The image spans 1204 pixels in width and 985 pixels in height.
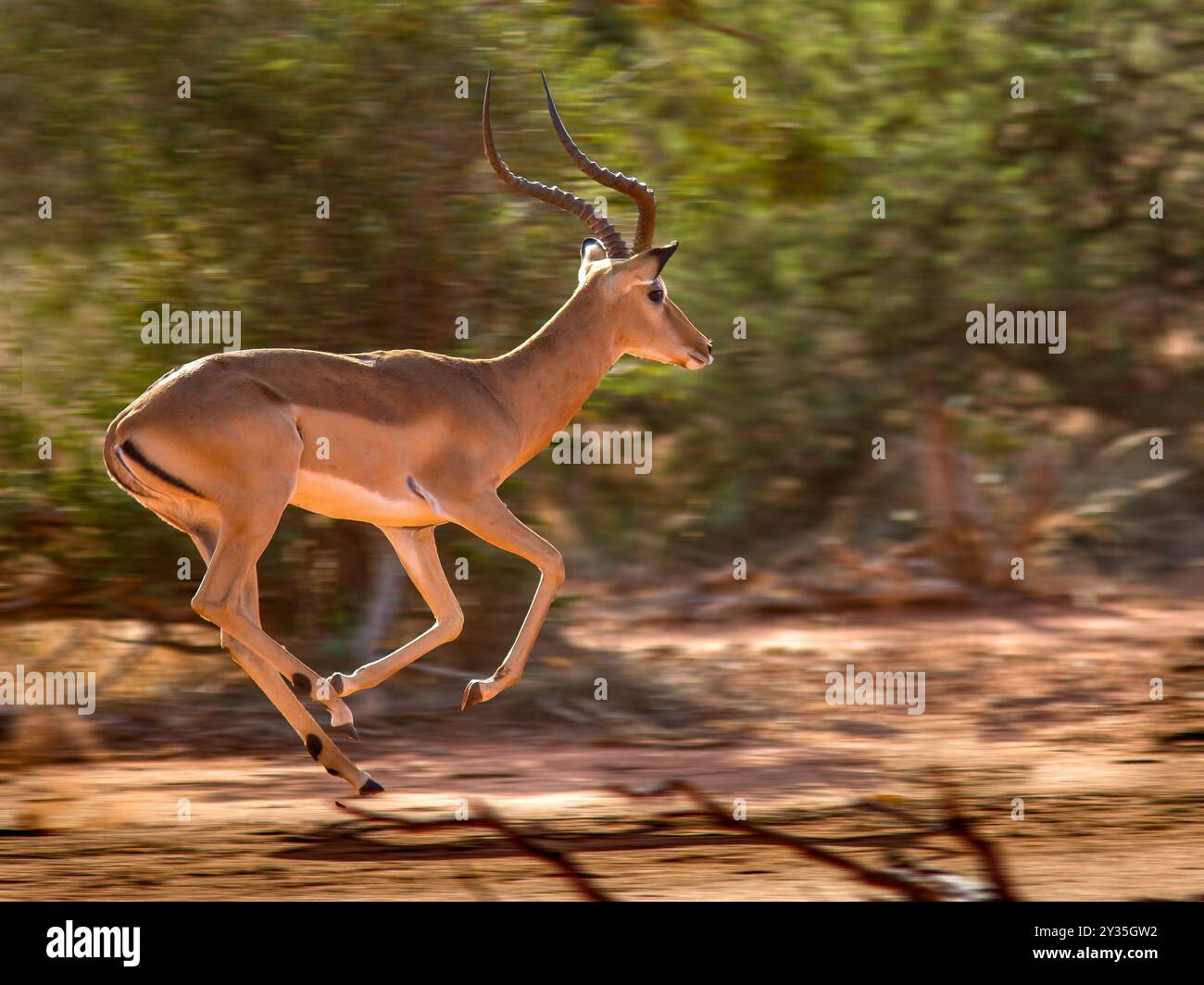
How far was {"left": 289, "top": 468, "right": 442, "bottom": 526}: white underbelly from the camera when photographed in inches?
279

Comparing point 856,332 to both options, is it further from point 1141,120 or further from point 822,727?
point 822,727

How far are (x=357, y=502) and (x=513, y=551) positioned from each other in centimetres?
73

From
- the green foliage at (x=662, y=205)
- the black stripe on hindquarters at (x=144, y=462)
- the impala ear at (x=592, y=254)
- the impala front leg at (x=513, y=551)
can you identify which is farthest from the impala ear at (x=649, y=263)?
the green foliage at (x=662, y=205)

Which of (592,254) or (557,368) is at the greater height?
(592,254)

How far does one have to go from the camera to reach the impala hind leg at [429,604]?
7141 millimetres

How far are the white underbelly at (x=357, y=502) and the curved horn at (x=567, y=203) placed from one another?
1687 mm

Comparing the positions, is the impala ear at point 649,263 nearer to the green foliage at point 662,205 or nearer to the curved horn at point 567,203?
the curved horn at point 567,203

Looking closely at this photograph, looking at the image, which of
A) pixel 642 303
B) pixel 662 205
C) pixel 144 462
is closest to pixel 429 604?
pixel 144 462

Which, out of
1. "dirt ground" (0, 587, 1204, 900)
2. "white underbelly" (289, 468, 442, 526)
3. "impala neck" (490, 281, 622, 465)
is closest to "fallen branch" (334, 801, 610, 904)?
"dirt ground" (0, 587, 1204, 900)

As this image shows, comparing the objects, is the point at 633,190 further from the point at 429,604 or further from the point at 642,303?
the point at 429,604

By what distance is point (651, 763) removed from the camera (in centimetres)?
914

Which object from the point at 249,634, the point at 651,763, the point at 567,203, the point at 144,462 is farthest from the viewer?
the point at 651,763

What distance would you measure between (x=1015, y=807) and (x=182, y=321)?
5.89 m

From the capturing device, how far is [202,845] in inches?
272
